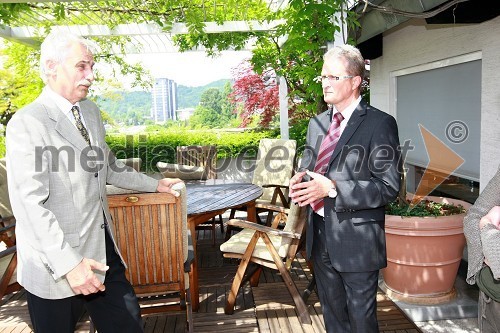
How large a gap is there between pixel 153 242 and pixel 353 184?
4.19 ft

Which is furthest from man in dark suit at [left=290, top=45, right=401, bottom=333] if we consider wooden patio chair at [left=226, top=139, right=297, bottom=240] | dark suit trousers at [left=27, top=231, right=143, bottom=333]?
wooden patio chair at [left=226, top=139, right=297, bottom=240]

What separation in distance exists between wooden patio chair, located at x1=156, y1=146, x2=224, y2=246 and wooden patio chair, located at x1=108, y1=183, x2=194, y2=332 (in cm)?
316

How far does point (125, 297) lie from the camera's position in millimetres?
1998

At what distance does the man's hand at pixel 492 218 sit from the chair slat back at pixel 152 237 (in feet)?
5.22

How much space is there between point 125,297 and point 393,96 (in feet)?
15.9

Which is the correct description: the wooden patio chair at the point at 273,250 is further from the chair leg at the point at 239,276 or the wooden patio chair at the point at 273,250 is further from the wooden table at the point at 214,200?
the wooden table at the point at 214,200

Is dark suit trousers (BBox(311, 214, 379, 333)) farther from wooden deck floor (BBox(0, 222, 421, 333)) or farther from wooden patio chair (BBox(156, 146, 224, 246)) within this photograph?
wooden patio chair (BBox(156, 146, 224, 246))

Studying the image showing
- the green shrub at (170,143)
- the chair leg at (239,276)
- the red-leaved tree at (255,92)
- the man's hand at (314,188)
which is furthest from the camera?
the red-leaved tree at (255,92)

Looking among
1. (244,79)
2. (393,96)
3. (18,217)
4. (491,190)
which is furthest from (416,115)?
(244,79)

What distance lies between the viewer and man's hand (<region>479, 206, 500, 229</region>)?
1602 mm

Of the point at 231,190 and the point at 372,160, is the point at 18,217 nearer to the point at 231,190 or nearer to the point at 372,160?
the point at 372,160

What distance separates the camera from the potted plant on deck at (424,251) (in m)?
3.32

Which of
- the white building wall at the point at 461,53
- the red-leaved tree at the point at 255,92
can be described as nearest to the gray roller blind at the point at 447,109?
the white building wall at the point at 461,53

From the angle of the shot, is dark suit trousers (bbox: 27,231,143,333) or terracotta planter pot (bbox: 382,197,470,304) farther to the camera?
terracotta planter pot (bbox: 382,197,470,304)
